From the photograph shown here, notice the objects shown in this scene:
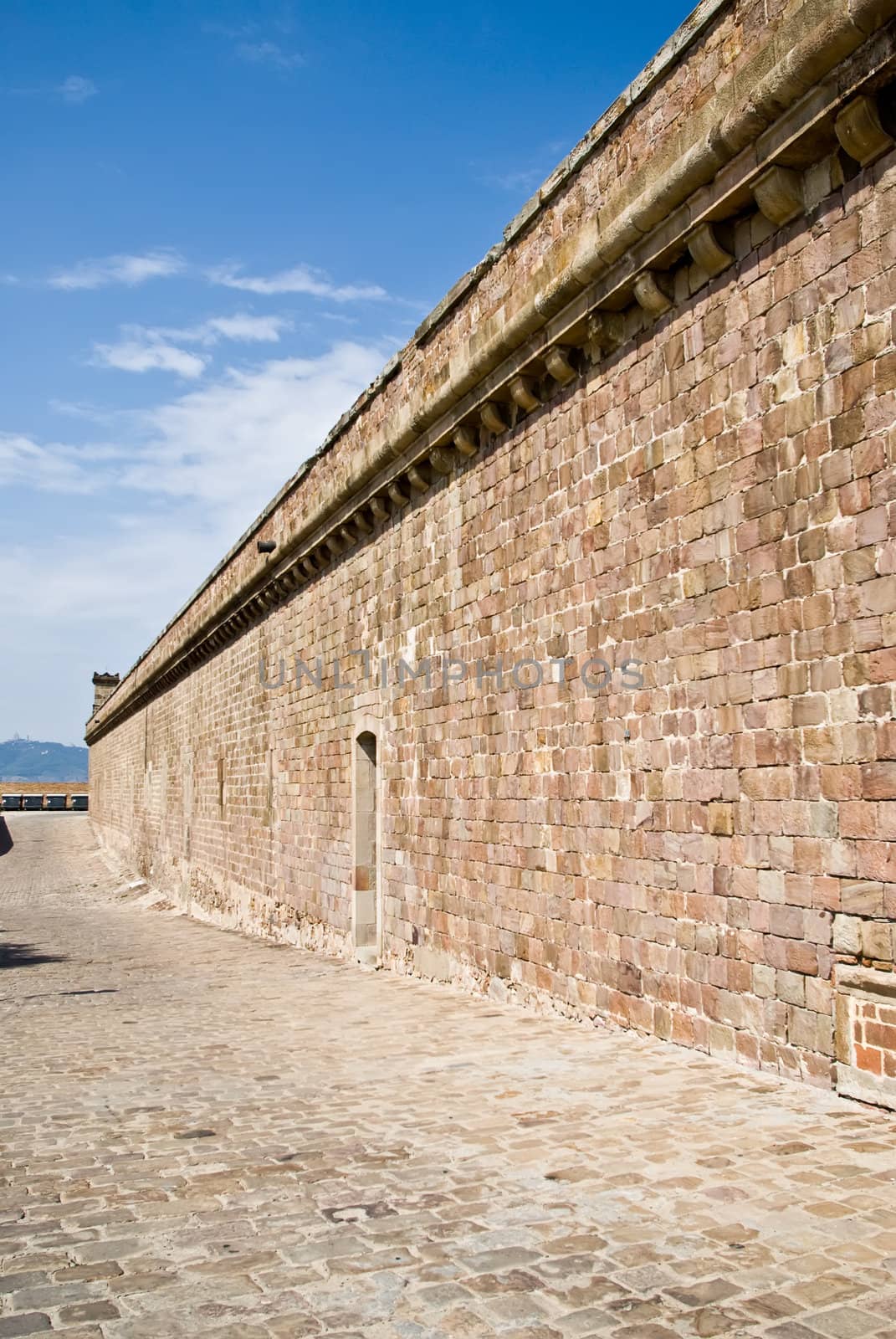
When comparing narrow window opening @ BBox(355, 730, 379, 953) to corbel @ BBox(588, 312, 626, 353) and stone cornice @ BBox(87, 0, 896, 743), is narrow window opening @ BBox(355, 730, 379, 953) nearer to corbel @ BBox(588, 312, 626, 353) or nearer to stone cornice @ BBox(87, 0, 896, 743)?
stone cornice @ BBox(87, 0, 896, 743)

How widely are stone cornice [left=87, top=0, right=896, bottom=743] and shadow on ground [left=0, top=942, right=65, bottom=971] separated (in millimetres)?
6162

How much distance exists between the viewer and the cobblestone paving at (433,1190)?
273 cm

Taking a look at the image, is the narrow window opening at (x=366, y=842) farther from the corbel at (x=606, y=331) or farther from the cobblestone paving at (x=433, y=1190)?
the corbel at (x=606, y=331)

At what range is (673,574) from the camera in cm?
589

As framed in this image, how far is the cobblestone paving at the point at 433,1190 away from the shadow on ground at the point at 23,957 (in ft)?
18.8

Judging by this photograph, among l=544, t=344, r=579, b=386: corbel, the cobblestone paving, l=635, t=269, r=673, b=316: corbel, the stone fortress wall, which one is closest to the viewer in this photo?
the cobblestone paving

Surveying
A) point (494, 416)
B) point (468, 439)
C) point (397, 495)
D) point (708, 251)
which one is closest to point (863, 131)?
point (708, 251)

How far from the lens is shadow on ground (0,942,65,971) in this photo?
1234cm


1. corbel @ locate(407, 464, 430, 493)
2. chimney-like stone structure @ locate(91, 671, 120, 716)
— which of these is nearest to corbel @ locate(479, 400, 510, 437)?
corbel @ locate(407, 464, 430, 493)

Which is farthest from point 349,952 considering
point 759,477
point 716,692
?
point 759,477

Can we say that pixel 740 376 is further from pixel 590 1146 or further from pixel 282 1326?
pixel 282 1326

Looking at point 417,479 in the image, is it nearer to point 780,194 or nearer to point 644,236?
point 644,236

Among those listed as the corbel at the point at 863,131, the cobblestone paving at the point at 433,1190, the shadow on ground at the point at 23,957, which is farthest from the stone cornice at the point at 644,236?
the shadow on ground at the point at 23,957

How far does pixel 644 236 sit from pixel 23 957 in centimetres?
1083
